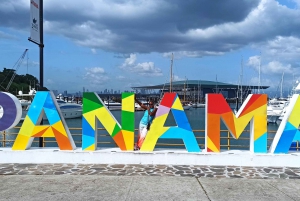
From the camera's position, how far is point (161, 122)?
1052cm

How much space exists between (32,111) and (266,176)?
27.0 feet

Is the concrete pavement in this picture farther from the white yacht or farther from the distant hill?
the distant hill

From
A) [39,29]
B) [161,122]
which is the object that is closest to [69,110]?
[39,29]

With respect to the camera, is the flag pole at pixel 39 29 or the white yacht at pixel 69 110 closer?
the flag pole at pixel 39 29

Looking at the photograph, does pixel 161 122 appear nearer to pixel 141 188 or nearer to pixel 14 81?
pixel 141 188

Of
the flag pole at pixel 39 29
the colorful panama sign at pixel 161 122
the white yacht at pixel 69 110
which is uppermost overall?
the flag pole at pixel 39 29

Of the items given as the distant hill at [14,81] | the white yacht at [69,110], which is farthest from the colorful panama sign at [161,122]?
the distant hill at [14,81]

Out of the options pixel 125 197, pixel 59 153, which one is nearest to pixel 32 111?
pixel 59 153

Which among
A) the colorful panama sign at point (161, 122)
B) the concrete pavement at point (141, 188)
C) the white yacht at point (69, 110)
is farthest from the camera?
the white yacht at point (69, 110)

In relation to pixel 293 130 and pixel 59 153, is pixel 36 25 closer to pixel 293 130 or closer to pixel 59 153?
pixel 59 153

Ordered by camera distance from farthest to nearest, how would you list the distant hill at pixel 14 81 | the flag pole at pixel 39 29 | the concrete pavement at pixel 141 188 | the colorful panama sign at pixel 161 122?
the distant hill at pixel 14 81 → the flag pole at pixel 39 29 → the colorful panama sign at pixel 161 122 → the concrete pavement at pixel 141 188

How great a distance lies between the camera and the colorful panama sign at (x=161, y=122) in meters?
10.4

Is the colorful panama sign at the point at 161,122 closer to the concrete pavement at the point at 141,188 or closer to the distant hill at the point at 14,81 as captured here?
the concrete pavement at the point at 141,188

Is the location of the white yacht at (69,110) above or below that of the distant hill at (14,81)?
below
